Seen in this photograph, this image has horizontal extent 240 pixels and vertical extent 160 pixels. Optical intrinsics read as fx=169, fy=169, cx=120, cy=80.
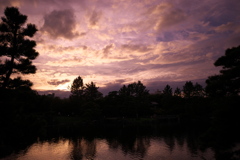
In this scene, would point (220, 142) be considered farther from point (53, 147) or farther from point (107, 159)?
point (53, 147)

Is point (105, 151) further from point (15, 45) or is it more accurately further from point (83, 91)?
point (83, 91)

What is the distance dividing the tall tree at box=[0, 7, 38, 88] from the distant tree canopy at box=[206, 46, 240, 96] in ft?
58.4

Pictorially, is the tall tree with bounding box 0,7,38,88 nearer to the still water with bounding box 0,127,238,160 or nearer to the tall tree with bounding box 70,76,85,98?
the still water with bounding box 0,127,238,160

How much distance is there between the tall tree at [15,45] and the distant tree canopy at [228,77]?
17787mm

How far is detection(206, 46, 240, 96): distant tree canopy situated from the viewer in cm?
1365

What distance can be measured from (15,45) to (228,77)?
792 inches

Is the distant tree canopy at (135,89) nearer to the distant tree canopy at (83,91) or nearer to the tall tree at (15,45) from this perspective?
the distant tree canopy at (83,91)

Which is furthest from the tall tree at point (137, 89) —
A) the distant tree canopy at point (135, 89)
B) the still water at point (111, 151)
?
the still water at point (111, 151)

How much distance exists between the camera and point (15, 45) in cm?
1725

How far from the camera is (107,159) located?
2942 centimetres

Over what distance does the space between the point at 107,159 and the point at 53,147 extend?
14598 mm

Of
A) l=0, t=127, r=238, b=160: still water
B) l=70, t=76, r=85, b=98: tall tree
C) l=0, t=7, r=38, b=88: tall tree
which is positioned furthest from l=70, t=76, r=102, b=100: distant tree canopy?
l=0, t=7, r=38, b=88: tall tree

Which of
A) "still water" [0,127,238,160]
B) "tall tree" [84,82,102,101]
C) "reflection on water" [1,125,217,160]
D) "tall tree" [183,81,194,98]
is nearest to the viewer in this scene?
"still water" [0,127,238,160]

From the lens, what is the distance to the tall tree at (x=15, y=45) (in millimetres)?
16562
